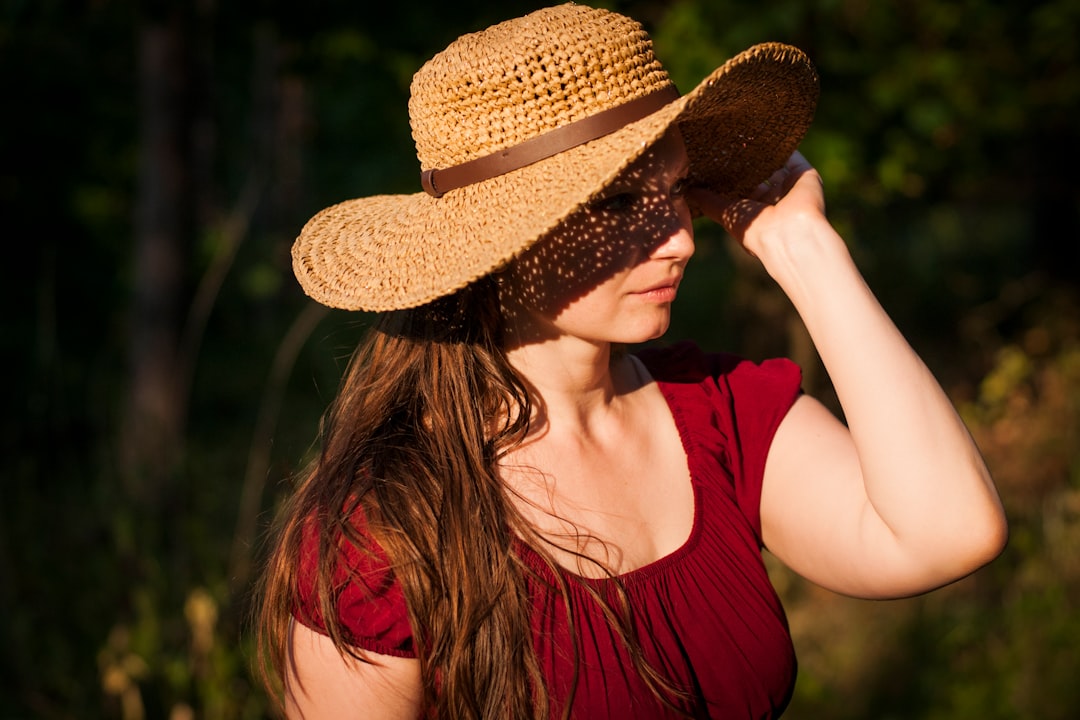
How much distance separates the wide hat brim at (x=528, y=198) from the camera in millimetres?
1574

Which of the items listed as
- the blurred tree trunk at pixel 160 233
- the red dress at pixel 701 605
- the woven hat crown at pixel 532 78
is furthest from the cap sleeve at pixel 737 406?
the blurred tree trunk at pixel 160 233

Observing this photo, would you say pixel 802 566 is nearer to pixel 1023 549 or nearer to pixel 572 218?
pixel 572 218

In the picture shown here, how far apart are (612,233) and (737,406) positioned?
0.54m

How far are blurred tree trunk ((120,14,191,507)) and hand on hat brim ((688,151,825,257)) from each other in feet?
9.66

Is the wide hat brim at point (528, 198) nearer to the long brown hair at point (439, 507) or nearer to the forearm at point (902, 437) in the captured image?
the long brown hair at point (439, 507)

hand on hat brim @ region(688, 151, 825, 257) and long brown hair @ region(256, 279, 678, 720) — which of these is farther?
hand on hat brim @ region(688, 151, 825, 257)

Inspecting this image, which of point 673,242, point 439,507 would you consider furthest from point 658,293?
point 439,507

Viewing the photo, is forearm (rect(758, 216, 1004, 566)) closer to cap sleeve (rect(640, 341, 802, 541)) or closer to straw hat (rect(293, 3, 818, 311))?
cap sleeve (rect(640, 341, 802, 541))

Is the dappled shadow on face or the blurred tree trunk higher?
the dappled shadow on face

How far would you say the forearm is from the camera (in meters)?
1.61

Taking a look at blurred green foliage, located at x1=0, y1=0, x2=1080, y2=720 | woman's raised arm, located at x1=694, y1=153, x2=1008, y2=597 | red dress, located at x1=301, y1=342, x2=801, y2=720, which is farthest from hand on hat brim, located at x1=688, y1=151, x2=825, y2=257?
blurred green foliage, located at x1=0, y1=0, x2=1080, y2=720

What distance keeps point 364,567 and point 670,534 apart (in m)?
0.57

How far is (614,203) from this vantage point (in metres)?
1.69

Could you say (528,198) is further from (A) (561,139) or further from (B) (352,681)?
(B) (352,681)
